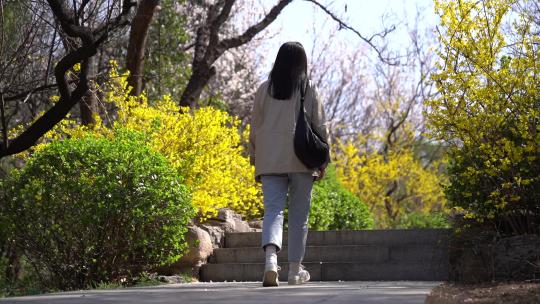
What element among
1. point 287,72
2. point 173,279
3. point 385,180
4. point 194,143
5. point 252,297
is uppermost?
point 385,180

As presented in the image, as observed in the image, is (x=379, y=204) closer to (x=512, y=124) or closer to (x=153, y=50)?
(x=153, y=50)

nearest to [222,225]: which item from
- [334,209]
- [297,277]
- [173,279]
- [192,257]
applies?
[192,257]

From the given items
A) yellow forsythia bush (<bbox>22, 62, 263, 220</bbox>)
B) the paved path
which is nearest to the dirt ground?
the paved path

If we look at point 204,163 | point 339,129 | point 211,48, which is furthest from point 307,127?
point 339,129

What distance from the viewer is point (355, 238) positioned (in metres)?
11.1

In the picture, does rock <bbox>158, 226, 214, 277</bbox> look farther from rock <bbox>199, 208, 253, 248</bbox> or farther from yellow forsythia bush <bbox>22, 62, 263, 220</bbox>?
rock <bbox>199, 208, 253, 248</bbox>

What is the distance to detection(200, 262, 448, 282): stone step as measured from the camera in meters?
9.55

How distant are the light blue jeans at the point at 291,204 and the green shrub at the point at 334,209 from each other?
594 cm

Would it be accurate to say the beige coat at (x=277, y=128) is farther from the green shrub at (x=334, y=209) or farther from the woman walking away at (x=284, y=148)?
the green shrub at (x=334, y=209)

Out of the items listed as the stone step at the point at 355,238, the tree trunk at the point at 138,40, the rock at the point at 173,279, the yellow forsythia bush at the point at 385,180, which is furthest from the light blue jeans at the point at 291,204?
the yellow forsythia bush at the point at 385,180

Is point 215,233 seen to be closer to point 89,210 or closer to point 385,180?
point 89,210

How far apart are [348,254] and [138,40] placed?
5270 millimetres

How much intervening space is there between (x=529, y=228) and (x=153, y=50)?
1202cm

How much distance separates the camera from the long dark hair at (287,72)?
734cm
